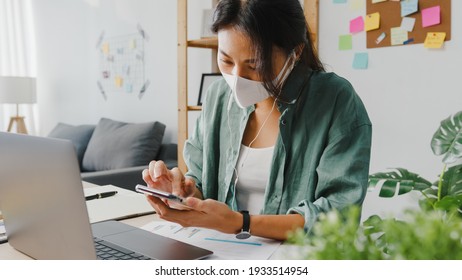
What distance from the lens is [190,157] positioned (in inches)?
52.5

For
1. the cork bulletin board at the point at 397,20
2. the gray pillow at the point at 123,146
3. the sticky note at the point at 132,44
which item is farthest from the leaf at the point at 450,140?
the sticky note at the point at 132,44

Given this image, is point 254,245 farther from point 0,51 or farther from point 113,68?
point 0,51

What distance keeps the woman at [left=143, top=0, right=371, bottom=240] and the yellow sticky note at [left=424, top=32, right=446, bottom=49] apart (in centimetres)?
89

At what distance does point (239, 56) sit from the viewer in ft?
3.59

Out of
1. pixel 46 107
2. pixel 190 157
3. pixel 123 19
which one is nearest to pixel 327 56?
pixel 190 157

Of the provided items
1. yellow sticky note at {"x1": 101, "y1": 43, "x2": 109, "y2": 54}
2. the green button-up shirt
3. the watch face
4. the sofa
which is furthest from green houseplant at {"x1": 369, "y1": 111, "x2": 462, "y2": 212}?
yellow sticky note at {"x1": 101, "y1": 43, "x2": 109, "y2": 54}

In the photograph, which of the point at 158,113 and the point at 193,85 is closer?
the point at 193,85

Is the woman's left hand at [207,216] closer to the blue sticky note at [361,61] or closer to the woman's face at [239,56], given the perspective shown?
the woman's face at [239,56]

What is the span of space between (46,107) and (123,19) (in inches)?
58.3

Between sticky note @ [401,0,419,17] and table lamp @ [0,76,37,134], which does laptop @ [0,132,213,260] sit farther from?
table lamp @ [0,76,37,134]

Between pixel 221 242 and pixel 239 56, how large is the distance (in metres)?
0.44

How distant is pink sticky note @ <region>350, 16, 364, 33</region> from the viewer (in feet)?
6.87

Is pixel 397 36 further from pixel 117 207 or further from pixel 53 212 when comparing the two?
pixel 53 212

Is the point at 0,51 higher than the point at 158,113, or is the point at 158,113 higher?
the point at 0,51
